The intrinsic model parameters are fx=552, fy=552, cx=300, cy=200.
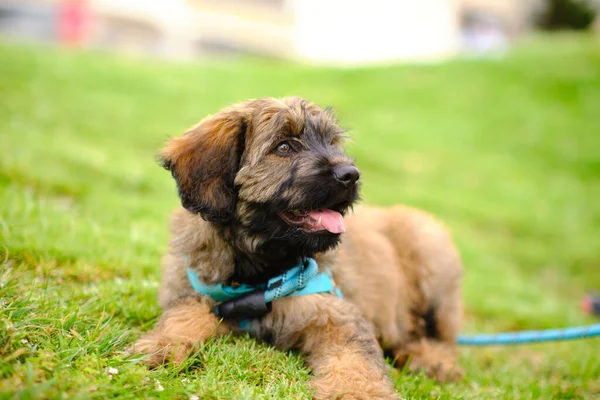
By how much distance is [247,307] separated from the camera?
3.19 metres

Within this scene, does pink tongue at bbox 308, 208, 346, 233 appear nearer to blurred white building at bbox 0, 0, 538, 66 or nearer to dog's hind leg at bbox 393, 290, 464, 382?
dog's hind leg at bbox 393, 290, 464, 382

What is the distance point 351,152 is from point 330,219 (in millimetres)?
9342

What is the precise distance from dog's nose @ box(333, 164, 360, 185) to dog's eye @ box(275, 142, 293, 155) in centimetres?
34

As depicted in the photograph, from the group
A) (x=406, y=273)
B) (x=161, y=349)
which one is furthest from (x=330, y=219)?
(x=406, y=273)

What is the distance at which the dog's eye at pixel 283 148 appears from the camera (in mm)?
3328

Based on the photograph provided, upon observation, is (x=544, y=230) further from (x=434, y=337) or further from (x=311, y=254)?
(x=311, y=254)

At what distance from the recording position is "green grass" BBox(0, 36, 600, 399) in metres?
2.89

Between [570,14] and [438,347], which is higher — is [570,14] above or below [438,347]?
above

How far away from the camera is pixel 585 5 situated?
100 feet

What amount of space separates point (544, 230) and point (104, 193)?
25.9 feet

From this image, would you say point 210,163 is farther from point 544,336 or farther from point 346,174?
point 544,336

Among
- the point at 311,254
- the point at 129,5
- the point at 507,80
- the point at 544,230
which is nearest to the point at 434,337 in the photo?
the point at 311,254

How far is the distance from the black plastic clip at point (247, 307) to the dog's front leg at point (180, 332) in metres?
0.08

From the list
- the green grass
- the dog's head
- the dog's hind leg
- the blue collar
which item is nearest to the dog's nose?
the dog's head
